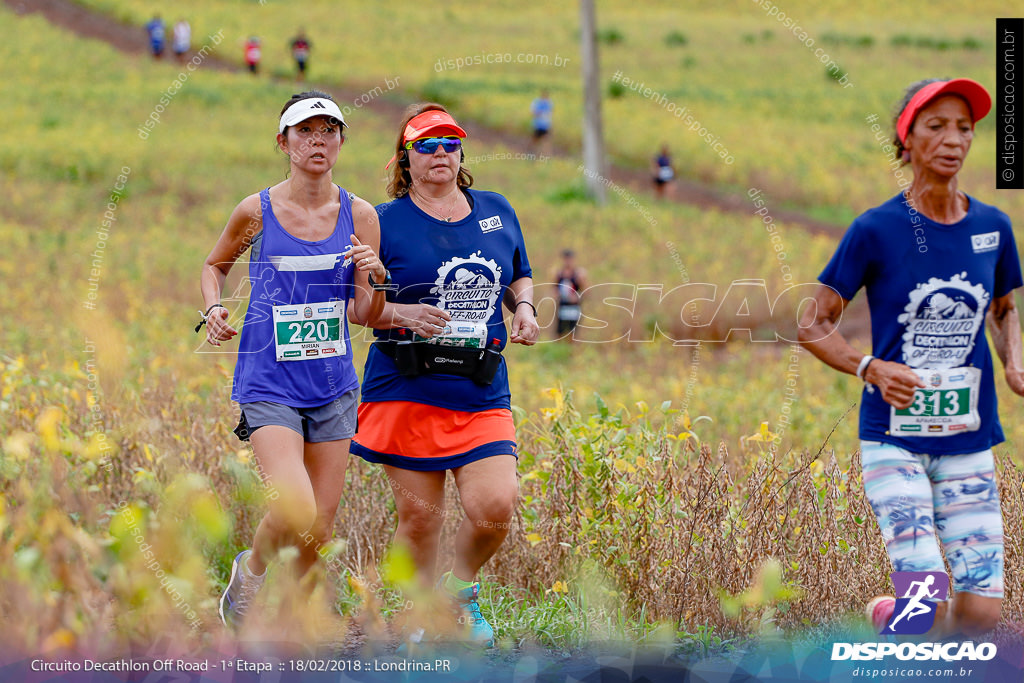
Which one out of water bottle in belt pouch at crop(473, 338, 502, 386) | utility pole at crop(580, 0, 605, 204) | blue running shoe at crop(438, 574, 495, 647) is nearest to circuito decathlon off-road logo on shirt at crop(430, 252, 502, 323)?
water bottle in belt pouch at crop(473, 338, 502, 386)

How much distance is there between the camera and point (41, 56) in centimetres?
3919

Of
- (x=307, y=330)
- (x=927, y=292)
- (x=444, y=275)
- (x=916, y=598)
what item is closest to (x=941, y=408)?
(x=927, y=292)

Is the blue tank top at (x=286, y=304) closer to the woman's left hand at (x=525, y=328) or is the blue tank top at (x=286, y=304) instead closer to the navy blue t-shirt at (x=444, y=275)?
the navy blue t-shirt at (x=444, y=275)

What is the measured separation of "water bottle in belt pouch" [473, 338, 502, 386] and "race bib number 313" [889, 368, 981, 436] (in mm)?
1499

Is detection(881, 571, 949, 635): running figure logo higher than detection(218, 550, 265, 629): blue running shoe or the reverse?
higher

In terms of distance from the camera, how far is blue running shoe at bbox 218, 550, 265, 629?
4094mm

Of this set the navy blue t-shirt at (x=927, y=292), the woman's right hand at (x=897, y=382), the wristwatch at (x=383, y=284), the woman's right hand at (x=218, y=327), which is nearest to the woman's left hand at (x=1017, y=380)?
the navy blue t-shirt at (x=927, y=292)

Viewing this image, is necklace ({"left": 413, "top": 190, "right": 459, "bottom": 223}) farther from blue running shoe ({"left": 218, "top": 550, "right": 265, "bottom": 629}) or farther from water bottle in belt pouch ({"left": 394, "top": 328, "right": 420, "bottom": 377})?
blue running shoe ({"left": 218, "top": 550, "right": 265, "bottom": 629})

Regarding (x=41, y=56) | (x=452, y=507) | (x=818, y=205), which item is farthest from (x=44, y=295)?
(x=41, y=56)

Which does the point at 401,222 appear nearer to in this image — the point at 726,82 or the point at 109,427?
the point at 109,427

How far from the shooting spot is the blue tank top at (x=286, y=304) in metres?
4.08

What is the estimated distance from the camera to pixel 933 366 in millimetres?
3748

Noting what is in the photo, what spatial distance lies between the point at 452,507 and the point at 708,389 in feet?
22.4

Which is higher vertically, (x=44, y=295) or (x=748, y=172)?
(x=748, y=172)
